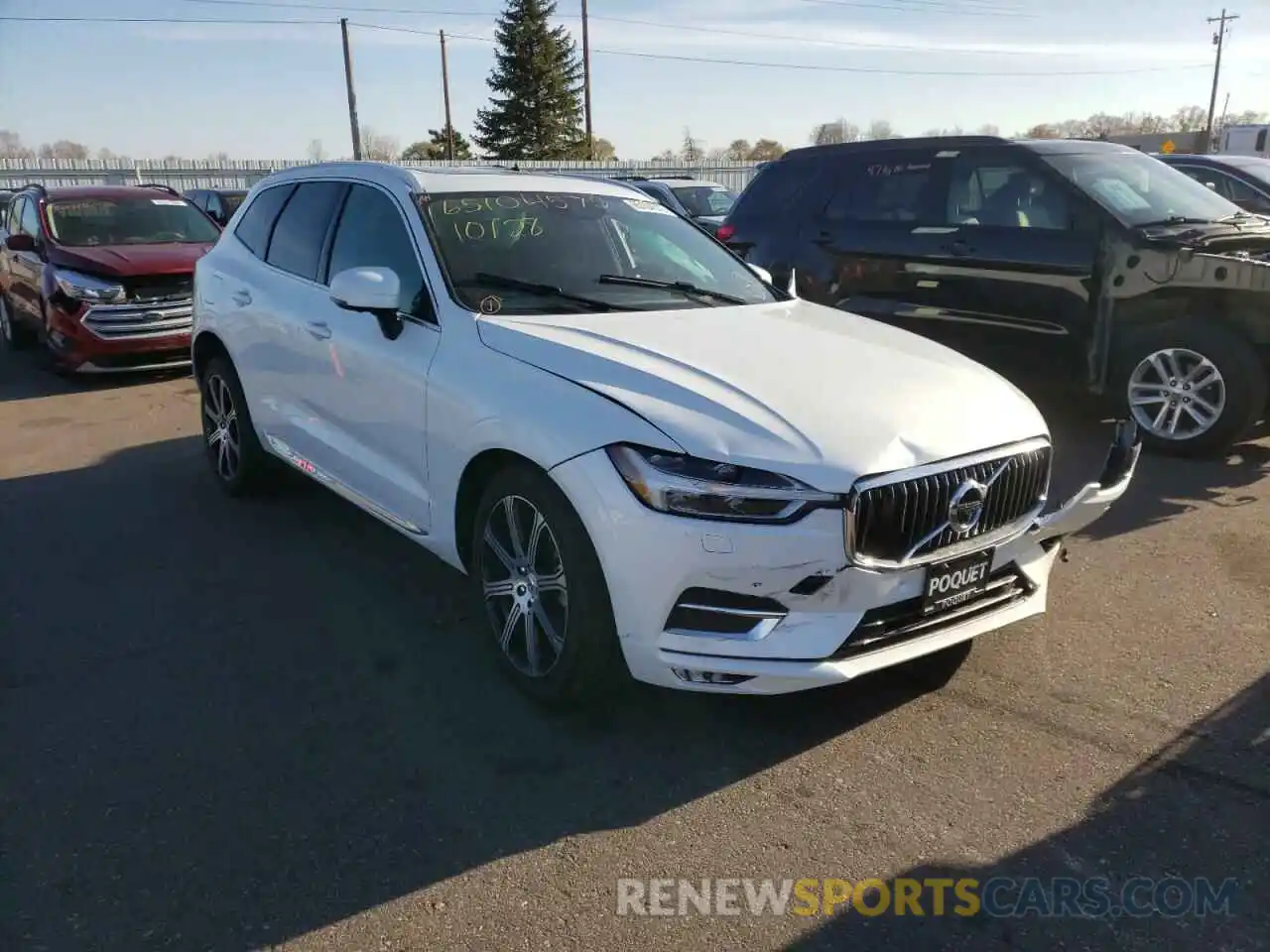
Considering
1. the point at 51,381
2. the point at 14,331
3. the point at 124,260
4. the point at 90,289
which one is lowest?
the point at 51,381

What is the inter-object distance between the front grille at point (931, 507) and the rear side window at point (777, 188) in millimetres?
5506

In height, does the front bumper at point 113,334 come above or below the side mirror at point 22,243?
below

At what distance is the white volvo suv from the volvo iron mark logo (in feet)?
0.04

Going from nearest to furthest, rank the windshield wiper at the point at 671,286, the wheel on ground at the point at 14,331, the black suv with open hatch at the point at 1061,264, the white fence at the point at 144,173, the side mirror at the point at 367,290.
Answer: the side mirror at the point at 367,290
the windshield wiper at the point at 671,286
the black suv with open hatch at the point at 1061,264
the wheel on ground at the point at 14,331
the white fence at the point at 144,173

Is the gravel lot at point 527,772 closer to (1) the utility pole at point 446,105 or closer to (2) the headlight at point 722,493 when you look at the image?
(2) the headlight at point 722,493

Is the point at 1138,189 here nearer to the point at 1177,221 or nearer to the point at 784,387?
the point at 1177,221

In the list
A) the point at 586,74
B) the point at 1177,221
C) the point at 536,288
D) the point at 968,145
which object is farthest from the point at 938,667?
the point at 586,74

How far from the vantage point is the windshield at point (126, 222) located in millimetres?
10672

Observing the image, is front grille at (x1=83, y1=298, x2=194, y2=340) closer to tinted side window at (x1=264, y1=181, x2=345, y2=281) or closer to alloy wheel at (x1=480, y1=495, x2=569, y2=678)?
tinted side window at (x1=264, y1=181, x2=345, y2=281)

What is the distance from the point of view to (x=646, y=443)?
3082mm

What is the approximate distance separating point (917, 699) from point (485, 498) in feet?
5.57

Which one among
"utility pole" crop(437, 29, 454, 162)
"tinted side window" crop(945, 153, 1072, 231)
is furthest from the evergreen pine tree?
"tinted side window" crop(945, 153, 1072, 231)

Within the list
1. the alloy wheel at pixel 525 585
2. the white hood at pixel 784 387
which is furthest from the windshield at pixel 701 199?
the alloy wheel at pixel 525 585

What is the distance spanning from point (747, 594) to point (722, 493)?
0.31 meters
